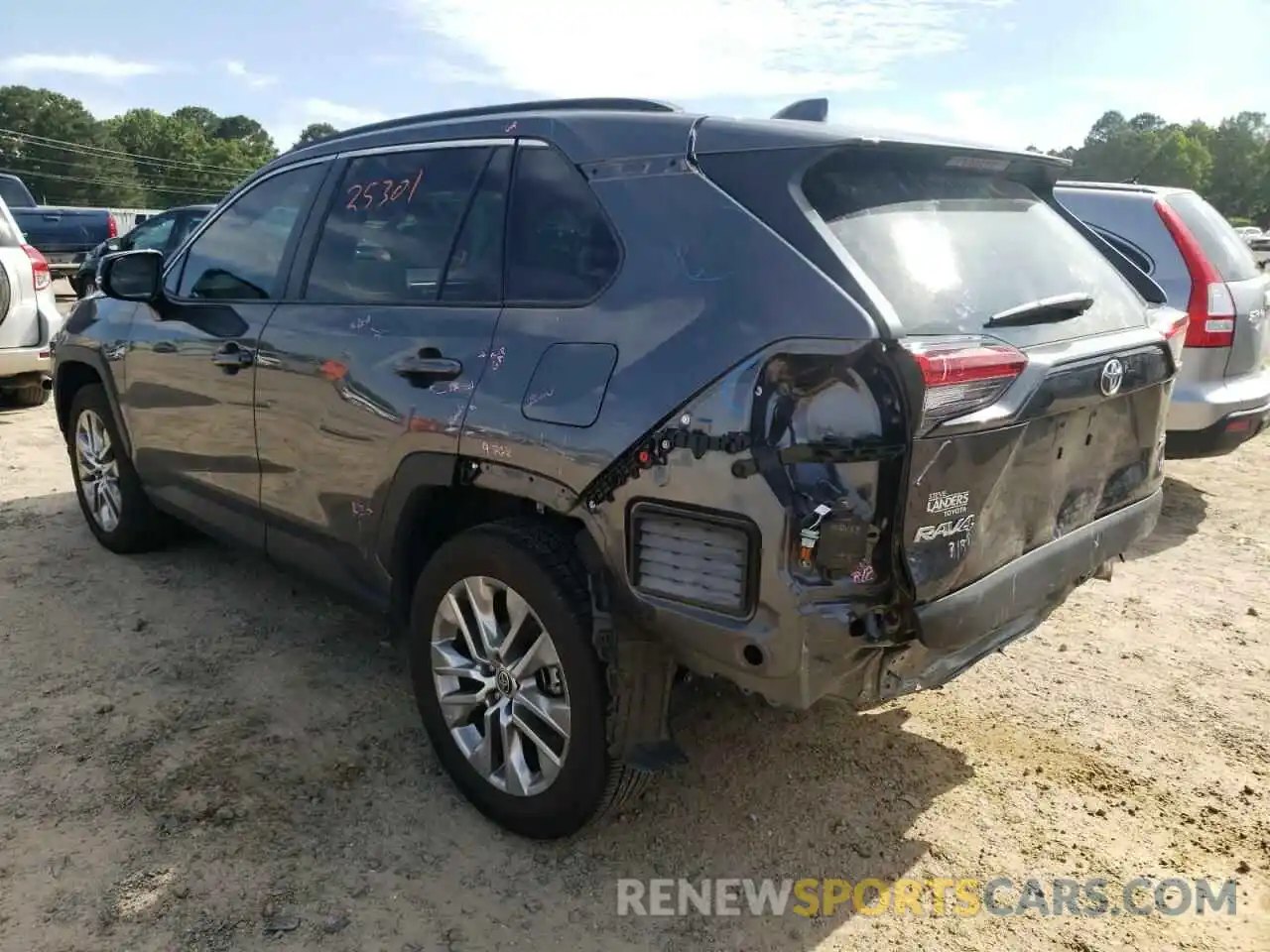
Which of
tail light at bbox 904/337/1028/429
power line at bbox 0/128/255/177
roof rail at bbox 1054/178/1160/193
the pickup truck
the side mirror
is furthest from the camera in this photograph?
power line at bbox 0/128/255/177

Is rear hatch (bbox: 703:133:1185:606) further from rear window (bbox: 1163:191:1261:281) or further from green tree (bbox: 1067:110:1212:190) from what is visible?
green tree (bbox: 1067:110:1212:190)

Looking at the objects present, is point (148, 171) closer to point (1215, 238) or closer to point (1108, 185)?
point (1108, 185)

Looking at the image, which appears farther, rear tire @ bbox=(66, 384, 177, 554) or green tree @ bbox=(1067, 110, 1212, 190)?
green tree @ bbox=(1067, 110, 1212, 190)

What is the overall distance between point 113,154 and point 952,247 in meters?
98.2

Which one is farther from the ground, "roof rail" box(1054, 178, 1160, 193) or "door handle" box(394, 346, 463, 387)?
"roof rail" box(1054, 178, 1160, 193)

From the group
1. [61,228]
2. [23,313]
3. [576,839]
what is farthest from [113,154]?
[576,839]

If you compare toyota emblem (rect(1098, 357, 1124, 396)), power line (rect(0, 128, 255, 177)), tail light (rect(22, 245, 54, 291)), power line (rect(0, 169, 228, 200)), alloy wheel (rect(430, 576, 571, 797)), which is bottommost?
alloy wheel (rect(430, 576, 571, 797))

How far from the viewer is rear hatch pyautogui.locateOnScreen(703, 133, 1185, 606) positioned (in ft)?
7.19

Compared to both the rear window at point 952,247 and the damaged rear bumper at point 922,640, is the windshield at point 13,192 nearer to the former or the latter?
the rear window at point 952,247

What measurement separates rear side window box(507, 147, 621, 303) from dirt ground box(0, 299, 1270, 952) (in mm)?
1225

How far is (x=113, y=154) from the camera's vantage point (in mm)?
84938

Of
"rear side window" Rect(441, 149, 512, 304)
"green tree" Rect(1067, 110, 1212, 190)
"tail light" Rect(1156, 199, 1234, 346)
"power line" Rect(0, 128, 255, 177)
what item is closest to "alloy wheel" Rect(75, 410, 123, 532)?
"rear side window" Rect(441, 149, 512, 304)

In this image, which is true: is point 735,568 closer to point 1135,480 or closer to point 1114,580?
point 1135,480

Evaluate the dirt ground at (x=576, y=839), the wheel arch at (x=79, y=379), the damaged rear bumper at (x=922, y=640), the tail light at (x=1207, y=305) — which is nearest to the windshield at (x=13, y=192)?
the wheel arch at (x=79, y=379)
